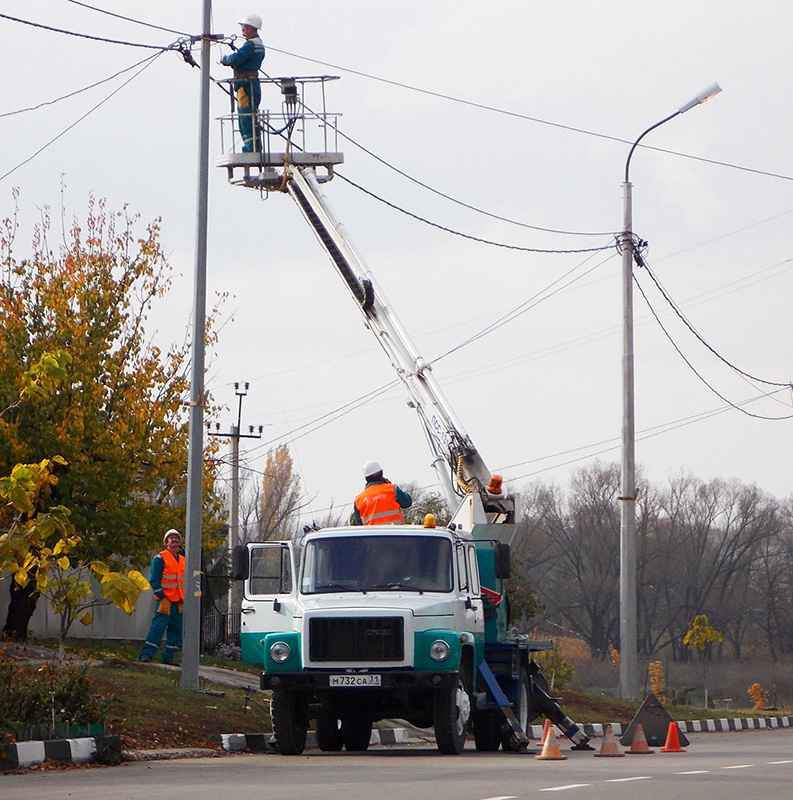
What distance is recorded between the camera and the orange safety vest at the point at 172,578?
2141 cm

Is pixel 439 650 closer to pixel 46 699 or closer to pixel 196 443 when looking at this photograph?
pixel 46 699

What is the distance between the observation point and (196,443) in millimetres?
18531

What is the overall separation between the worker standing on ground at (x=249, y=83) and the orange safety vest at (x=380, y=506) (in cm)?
694

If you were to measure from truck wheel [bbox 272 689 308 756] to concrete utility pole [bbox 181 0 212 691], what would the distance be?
8.69 feet

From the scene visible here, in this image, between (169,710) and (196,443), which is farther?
(196,443)

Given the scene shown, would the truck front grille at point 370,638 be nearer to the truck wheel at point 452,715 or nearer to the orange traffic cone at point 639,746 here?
the truck wheel at point 452,715

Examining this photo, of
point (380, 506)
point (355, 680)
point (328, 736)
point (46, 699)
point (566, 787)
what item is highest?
point (380, 506)

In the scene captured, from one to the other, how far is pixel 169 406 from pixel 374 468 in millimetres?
8278

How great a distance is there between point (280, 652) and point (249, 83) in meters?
10.2

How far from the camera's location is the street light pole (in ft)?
87.3

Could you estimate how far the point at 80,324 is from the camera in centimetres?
2420

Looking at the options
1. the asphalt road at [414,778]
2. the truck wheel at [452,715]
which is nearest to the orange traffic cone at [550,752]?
the asphalt road at [414,778]

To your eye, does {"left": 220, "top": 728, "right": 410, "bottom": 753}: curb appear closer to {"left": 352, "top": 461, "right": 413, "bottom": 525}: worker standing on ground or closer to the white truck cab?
the white truck cab

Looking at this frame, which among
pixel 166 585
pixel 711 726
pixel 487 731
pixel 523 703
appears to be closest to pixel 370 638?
pixel 487 731
